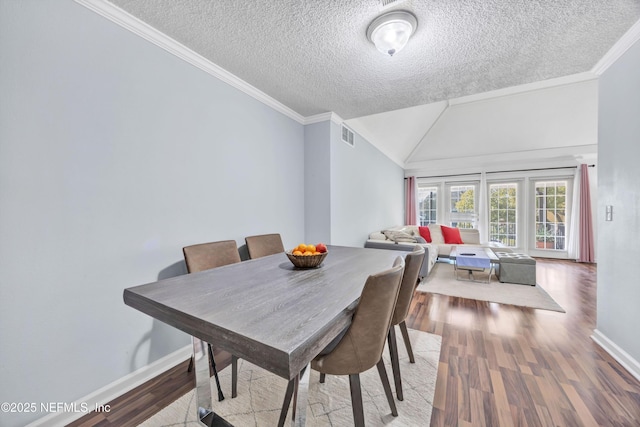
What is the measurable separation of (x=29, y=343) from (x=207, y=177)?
135 cm

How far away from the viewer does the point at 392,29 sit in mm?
1574

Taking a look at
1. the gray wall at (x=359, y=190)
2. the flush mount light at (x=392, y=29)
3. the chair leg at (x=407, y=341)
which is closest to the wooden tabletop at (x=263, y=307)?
the chair leg at (x=407, y=341)

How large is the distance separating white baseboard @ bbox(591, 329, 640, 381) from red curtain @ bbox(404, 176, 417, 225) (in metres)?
4.77

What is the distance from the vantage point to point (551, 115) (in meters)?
4.88

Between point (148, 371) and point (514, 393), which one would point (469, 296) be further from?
point (148, 371)

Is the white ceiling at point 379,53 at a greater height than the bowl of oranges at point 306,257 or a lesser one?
greater

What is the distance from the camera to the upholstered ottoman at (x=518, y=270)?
3570 millimetres

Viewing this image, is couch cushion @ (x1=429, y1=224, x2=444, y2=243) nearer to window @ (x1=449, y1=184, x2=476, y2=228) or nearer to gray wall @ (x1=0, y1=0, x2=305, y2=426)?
window @ (x1=449, y1=184, x2=476, y2=228)

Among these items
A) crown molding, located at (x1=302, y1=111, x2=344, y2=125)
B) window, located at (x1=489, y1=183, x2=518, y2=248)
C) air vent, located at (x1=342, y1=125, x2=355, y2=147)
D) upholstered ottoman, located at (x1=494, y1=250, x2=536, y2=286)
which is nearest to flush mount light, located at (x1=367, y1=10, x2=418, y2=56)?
crown molding, located at (x1=302, y1=111, x2=344, y2=125)

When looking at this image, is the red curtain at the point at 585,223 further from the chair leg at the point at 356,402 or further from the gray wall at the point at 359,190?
the chair leg at the point at 356,402

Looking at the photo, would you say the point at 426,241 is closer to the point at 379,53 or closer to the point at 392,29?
the point at 379,53

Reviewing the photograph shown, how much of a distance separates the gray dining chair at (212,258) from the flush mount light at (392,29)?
1.86 meters

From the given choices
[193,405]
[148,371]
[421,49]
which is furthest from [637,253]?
[148,371]

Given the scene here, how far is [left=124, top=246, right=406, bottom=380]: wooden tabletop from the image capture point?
2.11 feet
